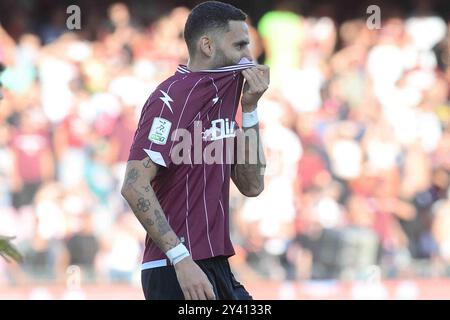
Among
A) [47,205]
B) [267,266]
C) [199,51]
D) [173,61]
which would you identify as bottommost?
[267,266]

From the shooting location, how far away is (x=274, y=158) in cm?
1265

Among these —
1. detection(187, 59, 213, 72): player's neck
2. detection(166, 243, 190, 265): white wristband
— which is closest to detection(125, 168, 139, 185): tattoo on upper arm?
detection(166, 243, 190, 265): white wristband

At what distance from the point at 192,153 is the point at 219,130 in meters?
0.18

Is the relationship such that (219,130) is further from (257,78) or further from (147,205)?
(147,205)

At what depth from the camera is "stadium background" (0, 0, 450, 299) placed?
12219 millimetres

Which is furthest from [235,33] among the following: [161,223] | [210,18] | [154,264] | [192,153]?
[154,264]

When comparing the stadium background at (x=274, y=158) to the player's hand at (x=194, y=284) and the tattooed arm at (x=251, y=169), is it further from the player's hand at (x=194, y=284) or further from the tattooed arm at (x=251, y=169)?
the player's hand at (x=194, y=284)

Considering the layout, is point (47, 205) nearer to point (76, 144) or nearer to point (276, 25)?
point (76, 144)

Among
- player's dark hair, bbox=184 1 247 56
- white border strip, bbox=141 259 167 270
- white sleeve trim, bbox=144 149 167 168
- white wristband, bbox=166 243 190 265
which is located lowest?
white border strip, bbox=141 259 167 270

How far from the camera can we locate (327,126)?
42.5 feet

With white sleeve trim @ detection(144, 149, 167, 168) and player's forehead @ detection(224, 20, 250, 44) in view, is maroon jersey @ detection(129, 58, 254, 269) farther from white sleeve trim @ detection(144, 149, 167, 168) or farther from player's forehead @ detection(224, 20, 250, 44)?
player's forehead @ detection(224, 20, 250, 44)

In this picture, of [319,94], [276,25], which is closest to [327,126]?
[319,94]
